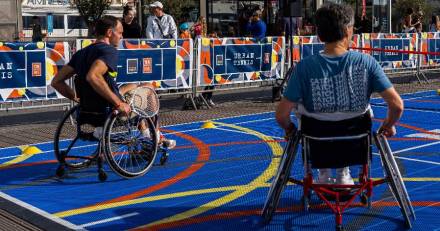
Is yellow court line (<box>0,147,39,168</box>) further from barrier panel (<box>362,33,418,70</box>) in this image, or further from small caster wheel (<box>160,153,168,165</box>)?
barrier panel (<box>362,33,418,70</box>)

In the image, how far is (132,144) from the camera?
20.8 ft

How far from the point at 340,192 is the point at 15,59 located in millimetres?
6711

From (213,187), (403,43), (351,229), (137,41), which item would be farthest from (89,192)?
(403,43)

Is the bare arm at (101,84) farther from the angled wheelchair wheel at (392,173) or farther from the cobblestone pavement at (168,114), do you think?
the cobblestone pavement at (168,114)

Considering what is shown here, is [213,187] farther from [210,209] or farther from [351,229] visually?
[351,229]

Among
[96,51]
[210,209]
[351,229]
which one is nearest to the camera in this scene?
[351,229]

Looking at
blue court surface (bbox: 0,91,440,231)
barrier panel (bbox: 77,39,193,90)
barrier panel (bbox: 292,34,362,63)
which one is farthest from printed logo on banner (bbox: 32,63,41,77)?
barrier panel (bbox: 292,34,362,63)

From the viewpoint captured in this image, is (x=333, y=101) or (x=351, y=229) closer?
(x=333, y=101)

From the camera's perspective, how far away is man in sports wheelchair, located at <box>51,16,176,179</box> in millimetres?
5945

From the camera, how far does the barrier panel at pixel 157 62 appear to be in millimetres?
10609

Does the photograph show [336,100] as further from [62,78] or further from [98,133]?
[62,78]

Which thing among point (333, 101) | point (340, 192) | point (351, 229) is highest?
point (333, 101)

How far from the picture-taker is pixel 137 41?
35.4 feet

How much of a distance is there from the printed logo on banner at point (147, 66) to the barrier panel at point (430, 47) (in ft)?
27.7
